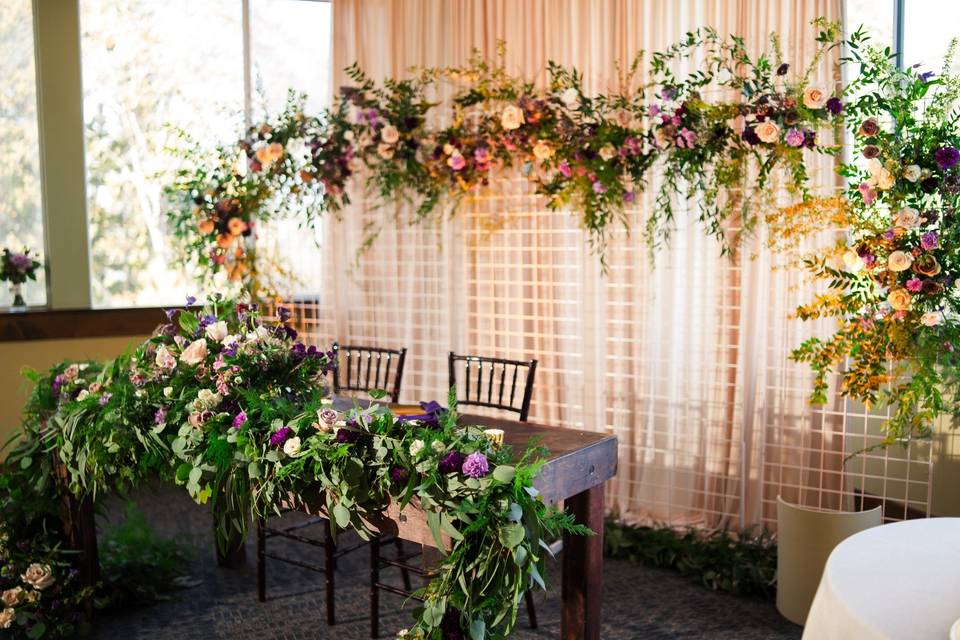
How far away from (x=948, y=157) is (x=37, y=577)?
3.54 meters

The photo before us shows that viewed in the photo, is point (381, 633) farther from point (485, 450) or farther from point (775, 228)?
point (775, 228)

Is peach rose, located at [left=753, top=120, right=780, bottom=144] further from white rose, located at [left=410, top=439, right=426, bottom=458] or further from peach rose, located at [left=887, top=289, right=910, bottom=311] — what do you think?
white rose, located at [left=410, top=439, right=426, bottom=458]

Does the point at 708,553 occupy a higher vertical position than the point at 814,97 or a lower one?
lower

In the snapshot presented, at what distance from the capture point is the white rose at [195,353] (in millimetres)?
2627

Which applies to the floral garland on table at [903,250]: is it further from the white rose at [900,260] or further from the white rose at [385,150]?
the white rose at [385,150]

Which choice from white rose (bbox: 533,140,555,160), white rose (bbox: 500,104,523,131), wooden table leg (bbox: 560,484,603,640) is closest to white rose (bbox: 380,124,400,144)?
white rose (bbox: 500,104,523,131)

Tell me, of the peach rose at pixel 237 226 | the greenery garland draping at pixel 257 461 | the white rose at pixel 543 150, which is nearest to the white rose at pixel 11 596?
the greenery garland draping at pixel 257 461

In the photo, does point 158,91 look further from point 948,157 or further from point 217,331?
point 948,157

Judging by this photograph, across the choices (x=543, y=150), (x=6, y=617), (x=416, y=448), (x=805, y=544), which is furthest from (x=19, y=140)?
(x=805, y=544)

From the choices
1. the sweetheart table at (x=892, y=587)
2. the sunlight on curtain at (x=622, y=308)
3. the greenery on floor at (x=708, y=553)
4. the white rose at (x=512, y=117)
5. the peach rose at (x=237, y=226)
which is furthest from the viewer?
the peach rose at (x=237, y=226)

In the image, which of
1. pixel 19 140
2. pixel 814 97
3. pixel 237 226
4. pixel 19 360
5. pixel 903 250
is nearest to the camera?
pixel 903 250

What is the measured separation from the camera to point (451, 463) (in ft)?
7.02

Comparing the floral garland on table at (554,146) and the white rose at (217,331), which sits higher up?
the floral garland on table at (554,146)

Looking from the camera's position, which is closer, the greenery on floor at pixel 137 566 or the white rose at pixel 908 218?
the white rose at pixel 908 218
